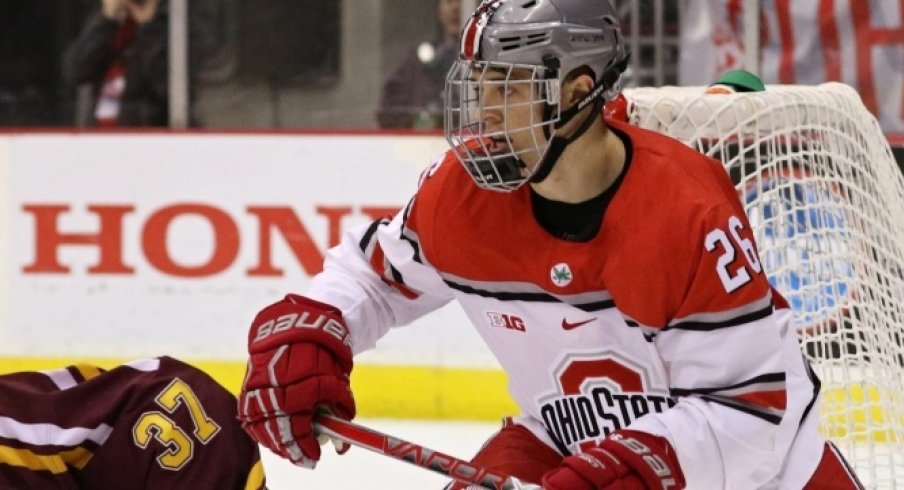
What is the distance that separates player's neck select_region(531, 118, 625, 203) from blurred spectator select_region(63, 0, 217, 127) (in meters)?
2.82

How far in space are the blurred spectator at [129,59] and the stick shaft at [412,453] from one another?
277cm

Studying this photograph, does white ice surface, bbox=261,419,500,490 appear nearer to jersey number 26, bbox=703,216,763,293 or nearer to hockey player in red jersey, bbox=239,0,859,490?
hockey player in red jersey, bbox=239,0,859,490

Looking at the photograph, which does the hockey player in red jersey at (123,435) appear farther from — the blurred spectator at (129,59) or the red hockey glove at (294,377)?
the blurred spectator at (129,59)

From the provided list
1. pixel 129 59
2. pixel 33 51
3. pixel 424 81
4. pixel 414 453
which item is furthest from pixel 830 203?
pixel 33 51

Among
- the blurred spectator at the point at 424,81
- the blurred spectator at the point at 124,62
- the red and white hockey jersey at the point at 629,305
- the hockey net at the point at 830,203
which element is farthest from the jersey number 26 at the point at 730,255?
the blurred spectator at the point at 124,62

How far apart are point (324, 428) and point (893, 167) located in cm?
118

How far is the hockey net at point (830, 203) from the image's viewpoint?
2461 millimetres

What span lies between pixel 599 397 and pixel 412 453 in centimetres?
25

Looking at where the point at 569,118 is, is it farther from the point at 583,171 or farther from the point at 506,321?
the point at 506,321

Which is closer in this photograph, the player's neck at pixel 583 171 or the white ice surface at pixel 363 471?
the player's neck at pixel 583 171

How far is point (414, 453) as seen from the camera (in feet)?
6.08

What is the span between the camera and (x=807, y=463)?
1.93m

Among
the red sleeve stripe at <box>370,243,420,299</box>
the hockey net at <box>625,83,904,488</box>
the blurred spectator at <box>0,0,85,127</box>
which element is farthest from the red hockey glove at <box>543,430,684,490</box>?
the blurred spectator at <box>0,0,85,127</box>

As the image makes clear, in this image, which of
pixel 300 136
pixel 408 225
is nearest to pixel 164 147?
pixel 300 136
